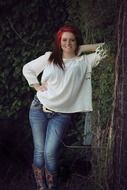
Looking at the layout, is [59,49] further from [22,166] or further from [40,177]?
[22,166]

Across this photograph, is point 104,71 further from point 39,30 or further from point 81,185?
point 39,30

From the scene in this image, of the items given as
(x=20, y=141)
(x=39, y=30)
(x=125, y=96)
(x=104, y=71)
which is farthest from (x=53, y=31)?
(x=125, y=96)

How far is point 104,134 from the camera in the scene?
4.95 m

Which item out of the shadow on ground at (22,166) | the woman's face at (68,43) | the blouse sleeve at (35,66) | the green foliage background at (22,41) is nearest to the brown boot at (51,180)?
the shadow on ground at (22,166)

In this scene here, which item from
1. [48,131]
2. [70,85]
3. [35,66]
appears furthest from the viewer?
[35,66]

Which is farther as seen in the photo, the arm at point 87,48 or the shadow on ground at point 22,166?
the shadow on ground at point 22,166

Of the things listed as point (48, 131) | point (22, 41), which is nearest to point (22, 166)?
point (22, 41)

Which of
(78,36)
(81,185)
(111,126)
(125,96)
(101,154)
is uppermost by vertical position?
(78,36)

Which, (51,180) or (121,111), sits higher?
(121,111)

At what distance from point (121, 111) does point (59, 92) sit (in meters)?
0.65

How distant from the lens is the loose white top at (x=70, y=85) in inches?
196

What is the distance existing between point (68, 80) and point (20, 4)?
2.22 m

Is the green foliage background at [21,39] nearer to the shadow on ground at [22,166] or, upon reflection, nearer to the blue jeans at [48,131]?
the shadow on ground at [22,166]

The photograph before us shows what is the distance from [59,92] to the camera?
16.4 feet
